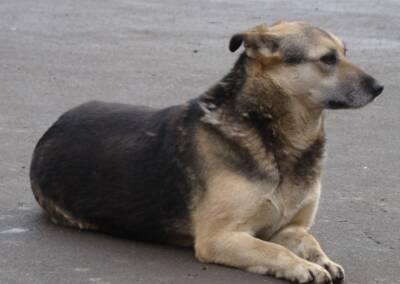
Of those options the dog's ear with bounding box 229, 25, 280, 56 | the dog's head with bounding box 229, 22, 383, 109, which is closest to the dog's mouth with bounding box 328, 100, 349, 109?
the dog's head with bounding box 229, 22, 383, 109

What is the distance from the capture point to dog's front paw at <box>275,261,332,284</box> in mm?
6402

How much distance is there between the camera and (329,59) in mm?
7043

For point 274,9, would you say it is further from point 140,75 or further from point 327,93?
point 327,93

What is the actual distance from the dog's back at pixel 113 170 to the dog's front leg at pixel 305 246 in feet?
2.09

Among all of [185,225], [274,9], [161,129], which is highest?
[161,129]

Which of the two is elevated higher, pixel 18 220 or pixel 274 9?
pixel 18 220

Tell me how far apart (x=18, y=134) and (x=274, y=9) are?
9254 millimetres

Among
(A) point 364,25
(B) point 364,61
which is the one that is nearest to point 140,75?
(B) point 364,61

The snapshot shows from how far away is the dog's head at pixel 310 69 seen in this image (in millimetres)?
7012

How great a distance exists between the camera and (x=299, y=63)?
704 centimetres

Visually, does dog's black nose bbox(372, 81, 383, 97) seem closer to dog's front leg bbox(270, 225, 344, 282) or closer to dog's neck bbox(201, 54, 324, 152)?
dog's neck bbox(201, 54, 324, 152)

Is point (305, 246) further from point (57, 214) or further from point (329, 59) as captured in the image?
point (57, 214)

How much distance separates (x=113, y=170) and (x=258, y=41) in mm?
1191

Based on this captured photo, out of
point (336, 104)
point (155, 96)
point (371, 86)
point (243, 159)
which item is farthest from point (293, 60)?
point (155, 96)
